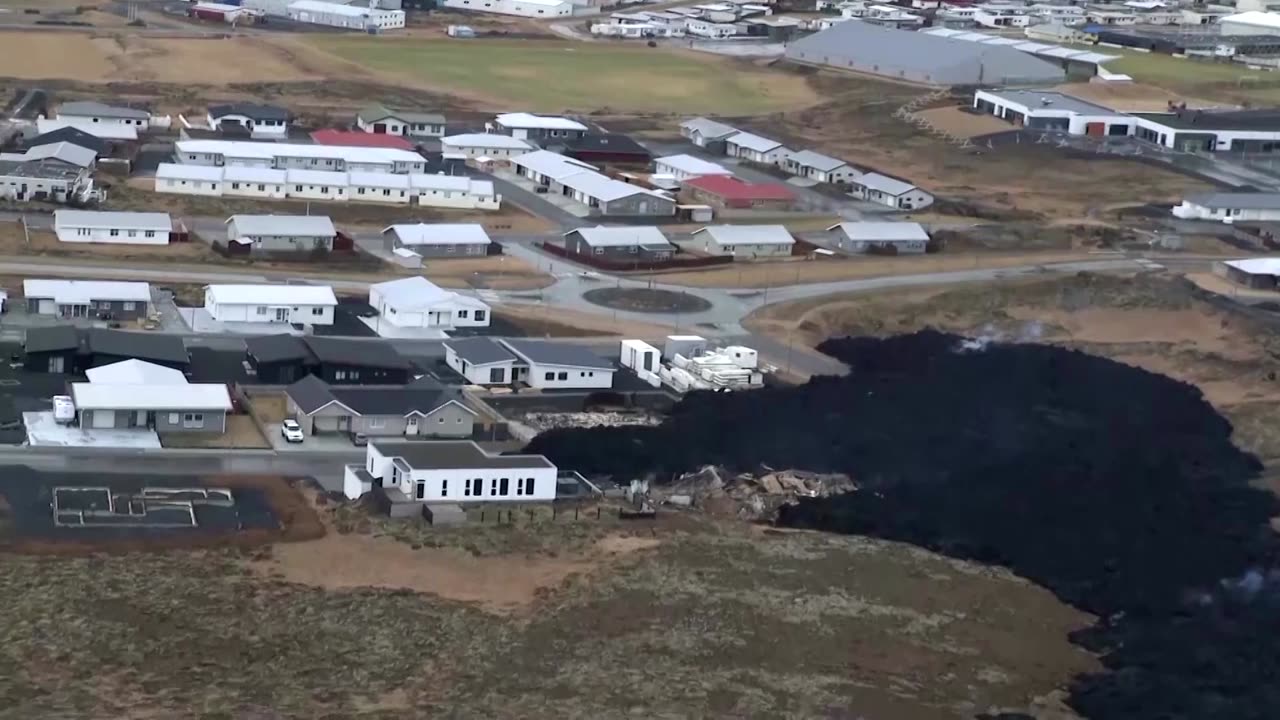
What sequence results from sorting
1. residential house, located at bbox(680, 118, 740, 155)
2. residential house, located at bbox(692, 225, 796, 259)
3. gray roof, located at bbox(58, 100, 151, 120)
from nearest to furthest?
residential house, located at bbox(692, 225, 796, 259)
gray roof, located at bbox(58, 100, 151, 120)
residential house, located at bbox(680, 118, 740, 155)

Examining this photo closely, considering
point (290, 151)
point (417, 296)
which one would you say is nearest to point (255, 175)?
point (290, 151)

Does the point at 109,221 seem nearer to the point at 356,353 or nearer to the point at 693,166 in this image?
the point at 356,353

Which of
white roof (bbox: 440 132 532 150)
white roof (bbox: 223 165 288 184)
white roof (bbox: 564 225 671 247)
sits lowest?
white roof (bbox: 440 132 532 150)

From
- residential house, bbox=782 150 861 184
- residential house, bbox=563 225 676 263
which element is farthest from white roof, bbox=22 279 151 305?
residential house, bbox=782 150 861 184

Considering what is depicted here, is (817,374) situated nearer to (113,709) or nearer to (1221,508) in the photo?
(1221,508)

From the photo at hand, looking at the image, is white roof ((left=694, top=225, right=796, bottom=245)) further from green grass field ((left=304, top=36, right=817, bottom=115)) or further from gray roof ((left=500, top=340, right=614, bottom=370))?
green grass field ((left=304, top=36, right=817, bottom=115))

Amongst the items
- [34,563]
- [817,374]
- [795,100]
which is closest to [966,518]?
[817,374]
